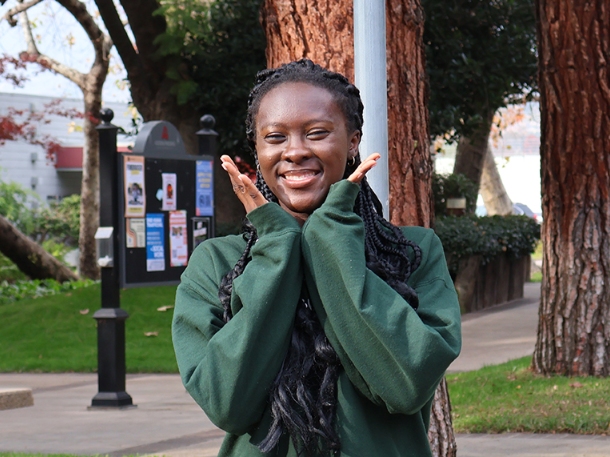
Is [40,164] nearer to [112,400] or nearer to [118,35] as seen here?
[118,35]

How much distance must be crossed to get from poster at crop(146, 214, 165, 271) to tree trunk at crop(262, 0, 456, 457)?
14.8 ft

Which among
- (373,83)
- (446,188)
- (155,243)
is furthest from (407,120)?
(446,188)

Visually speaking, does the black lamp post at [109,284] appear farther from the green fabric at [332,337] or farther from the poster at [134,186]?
the green fabric at [332,337]

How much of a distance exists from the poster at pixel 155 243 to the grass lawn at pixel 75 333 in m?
2.04

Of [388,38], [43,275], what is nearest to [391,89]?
[388,38]

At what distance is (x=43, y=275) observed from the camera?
20.1 meters

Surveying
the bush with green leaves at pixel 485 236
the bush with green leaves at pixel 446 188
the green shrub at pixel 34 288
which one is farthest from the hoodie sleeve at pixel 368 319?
the bush with green leaves at pixel 446 188

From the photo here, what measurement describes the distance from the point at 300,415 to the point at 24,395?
5.42m

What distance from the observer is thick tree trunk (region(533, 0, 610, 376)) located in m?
8.70

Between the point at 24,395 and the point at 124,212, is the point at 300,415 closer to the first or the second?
the point at 24,395

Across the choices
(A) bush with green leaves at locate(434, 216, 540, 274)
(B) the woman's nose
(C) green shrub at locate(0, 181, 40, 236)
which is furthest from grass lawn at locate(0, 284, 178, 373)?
(C) green shrub at locate(0, 181, 40, 236)

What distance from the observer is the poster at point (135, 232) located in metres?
9.16

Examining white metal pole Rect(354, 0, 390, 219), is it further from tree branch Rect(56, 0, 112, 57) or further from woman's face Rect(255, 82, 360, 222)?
tree branch Rect(56, 0, 112, 57)

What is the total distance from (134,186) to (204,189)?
0.98 m
